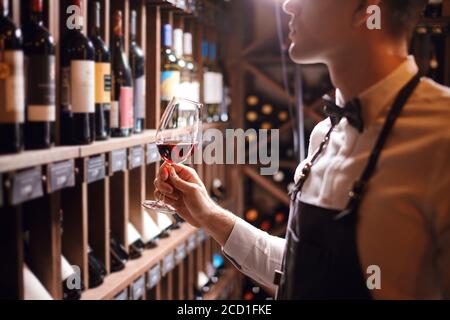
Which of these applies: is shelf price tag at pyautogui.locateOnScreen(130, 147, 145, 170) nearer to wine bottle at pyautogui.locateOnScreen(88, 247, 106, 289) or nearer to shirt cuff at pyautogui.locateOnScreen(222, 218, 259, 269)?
wine bottle at pyautogui.locateOnScreen(88, 247, 106, 289)

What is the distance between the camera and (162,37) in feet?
7.97

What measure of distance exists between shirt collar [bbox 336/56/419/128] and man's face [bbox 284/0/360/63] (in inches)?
4.0

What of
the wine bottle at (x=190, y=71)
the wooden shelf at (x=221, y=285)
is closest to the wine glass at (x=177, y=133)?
the wine bottle at (x=190, y=71)

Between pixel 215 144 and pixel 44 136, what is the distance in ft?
6.73

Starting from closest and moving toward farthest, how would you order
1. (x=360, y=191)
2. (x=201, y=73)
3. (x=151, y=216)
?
(x=360, y=191) < (x=151, y=216) < (x=201, y=73)

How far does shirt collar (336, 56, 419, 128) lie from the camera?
109cm

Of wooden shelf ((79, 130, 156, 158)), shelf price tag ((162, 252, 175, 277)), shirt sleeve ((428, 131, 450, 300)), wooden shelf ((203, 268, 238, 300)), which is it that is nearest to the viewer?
shirt sleeve ((428, 131, 450, 300))

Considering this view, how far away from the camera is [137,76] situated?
6.75 ft

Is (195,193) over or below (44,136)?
below

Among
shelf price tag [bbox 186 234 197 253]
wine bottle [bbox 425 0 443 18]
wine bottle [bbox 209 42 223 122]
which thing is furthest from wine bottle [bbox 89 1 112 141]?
wine bottle [bbox 425 0 443 18]

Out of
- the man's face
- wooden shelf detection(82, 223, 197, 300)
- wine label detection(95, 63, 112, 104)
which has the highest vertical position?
the man's face
